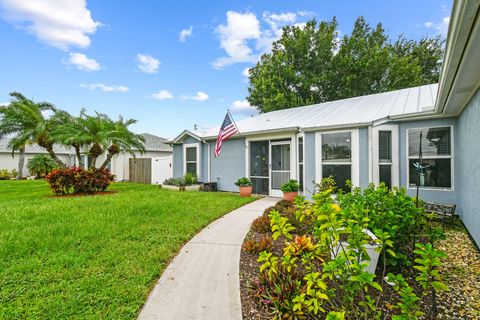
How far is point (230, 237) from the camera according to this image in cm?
495

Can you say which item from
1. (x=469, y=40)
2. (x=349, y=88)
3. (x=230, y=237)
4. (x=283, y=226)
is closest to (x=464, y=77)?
(x=469, y=40)

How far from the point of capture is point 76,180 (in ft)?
33.4

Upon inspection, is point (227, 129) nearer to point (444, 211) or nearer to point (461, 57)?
point (444, 211)

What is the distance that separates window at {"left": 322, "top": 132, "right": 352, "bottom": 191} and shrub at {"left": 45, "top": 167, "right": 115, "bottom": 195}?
936 cm

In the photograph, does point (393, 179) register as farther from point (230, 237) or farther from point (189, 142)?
point (189, 142)

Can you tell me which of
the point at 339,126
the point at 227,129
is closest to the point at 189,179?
→ the point at 227,129

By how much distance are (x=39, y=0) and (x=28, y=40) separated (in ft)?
15.1

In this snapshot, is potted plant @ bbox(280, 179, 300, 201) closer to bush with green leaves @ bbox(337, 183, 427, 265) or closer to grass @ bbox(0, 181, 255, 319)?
grass @ bbox(0, 181, 255, 319)

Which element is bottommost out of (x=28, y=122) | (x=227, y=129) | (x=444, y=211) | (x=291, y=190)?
(x=444, y=211)

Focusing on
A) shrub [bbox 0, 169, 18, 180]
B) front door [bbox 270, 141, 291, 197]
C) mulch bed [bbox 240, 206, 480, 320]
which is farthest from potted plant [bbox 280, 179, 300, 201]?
shrub [bbox 0, 169, 18, 180]

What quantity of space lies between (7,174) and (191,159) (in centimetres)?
1854

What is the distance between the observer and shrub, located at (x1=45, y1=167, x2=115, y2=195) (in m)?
10.0

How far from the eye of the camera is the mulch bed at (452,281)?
8.54 feet

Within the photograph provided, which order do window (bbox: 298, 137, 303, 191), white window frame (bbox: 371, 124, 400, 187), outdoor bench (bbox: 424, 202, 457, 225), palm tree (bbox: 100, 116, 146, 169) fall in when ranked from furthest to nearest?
palm tree (bbox: 100, 116, 146, 169) < window (bbox: 298, 137, 303, 191) < white window frame (bbox: 371, 124, 400, 187) < outdoor bench (bbox: 424, 202, 457, 225)
